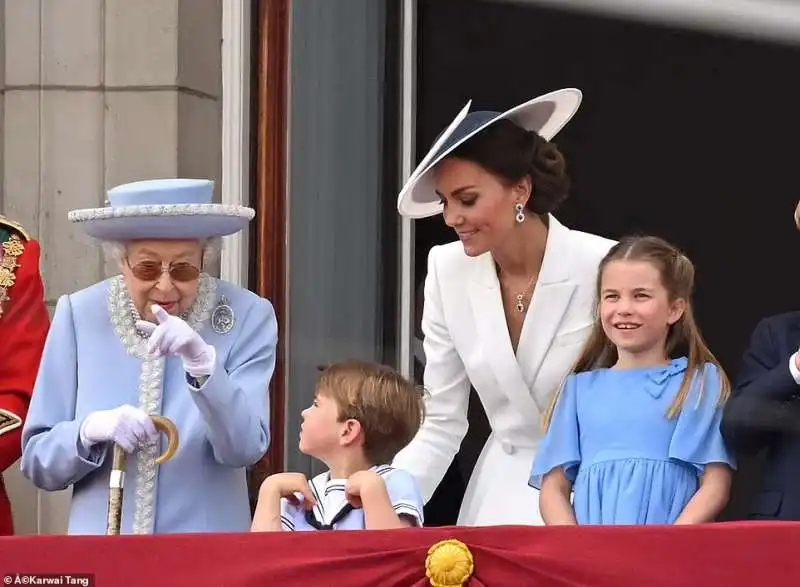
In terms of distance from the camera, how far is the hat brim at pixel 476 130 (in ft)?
16.6

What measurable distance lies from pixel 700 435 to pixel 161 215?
1.30 meters

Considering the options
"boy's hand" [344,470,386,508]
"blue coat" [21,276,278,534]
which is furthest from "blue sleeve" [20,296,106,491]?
"boy's hand" [344,470,386,508]

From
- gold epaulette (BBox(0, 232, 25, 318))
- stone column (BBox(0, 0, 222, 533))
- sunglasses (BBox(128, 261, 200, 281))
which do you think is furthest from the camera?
stone column (BBox(0, 0, 222, 533))

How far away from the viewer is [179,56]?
6.36m

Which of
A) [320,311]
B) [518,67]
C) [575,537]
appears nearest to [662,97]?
[518,67]

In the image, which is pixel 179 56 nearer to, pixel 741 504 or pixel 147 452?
pixel 147 452

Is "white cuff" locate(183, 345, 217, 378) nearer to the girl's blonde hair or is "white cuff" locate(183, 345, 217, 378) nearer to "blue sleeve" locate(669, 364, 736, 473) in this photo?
the girl's blonde hair

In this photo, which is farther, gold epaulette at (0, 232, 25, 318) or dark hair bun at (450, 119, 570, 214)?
gold epaulette at (0, 232, 25, 318)

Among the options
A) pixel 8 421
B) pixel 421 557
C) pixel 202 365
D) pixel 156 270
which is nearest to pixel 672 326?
pixel 421 557

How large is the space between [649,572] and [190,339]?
1.12 m

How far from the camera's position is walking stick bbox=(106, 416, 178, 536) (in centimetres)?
466

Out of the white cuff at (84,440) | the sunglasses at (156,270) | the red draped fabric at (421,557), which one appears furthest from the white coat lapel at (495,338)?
the white cuff at (84,440)

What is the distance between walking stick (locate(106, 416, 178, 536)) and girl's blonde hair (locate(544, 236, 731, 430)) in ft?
2.77

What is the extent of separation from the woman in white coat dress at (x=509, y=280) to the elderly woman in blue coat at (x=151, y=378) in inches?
20.5
